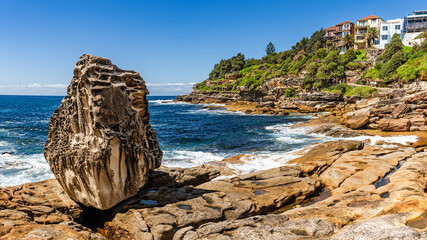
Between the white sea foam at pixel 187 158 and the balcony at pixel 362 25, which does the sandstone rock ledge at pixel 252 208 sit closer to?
the white sea foam at pixel 187 158

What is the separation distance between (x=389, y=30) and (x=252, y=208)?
101404 mm

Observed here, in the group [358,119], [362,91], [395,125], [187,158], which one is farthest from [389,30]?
[187,158]

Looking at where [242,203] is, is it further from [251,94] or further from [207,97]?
[207,97]

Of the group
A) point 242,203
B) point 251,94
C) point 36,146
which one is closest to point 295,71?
point 251,94

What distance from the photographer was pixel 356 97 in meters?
59.6

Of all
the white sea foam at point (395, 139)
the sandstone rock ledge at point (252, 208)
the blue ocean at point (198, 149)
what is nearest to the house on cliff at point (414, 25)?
the white sea foam at point (395, 139)

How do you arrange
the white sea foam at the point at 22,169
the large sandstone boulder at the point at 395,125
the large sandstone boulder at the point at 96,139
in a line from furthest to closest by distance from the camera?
the large sandstone boulder at the point at 395,125
the white sea foam at the point at 22,169
the large sandstone boulder at the point at 96,139

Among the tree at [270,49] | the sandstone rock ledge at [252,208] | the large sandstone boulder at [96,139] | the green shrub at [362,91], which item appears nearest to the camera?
the sandstone rock ledge at [252,208]

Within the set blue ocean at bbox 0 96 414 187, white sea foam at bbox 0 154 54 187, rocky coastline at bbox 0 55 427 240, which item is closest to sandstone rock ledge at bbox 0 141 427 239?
rocky coastline at bbox 0 55 427 240

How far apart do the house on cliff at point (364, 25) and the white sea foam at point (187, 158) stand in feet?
304

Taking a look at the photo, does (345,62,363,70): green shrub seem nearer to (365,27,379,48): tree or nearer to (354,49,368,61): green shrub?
(354,49,368,61): green shrub

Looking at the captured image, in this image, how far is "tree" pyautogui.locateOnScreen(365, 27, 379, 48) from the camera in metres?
90.5

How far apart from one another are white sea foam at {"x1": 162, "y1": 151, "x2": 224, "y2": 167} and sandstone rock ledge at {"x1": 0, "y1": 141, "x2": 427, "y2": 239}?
6593 mm

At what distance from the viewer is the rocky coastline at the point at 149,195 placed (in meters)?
8.89
